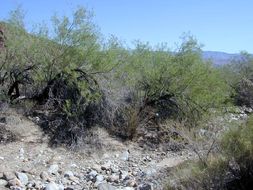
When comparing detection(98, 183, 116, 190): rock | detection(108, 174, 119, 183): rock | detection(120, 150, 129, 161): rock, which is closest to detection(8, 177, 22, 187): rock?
detection(98, 183, 116, 190): rock

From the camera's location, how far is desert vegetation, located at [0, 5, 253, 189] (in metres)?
10.8

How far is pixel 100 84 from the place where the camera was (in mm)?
11086

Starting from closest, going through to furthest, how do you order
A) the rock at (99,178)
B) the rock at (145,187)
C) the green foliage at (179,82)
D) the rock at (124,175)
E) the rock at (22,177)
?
the rock at (145,187)
the rock at (22,177)
the rock at (99,178)
the rock at (124,175)
the green foliage at (179,82)

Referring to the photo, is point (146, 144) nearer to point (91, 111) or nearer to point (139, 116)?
point (139, 116)

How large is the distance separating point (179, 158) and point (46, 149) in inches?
123

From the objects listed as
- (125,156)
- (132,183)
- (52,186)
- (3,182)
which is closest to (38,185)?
(52,186)

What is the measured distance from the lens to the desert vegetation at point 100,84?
35.4 feet

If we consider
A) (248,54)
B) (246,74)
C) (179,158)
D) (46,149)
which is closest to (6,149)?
(46,149)

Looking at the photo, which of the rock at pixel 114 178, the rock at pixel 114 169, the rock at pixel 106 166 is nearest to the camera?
the rock at pixel 114 178

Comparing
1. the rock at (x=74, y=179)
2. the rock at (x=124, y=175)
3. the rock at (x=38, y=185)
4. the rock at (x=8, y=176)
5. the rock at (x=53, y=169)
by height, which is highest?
the rock at (x=8, y=176)

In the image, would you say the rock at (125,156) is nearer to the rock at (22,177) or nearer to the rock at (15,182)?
the rock at (22,177)

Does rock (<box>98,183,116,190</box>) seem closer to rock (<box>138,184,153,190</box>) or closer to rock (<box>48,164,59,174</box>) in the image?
rock (<box>138,184,153,190</box>)

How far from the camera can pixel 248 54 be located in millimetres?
23984

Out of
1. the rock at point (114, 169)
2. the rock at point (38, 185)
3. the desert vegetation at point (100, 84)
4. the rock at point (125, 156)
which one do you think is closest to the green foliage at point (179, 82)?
the desert vegetation at point (100, 84)
